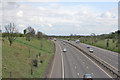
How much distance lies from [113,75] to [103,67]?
29.5ft

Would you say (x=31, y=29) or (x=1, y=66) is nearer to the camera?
(x=1, y=66)

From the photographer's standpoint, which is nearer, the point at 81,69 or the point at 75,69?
the point at 75,69

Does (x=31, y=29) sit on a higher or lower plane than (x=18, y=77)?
higher

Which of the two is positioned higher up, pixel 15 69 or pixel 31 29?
pixel 31 29

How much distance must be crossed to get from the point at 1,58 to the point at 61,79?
1442 centimetres

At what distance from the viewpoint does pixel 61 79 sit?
3350 cm

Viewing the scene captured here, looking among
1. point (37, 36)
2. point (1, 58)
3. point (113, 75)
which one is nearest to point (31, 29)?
point (37, 36)

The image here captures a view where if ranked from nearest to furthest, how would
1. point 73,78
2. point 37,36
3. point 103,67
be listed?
point 73,78, point 103,67, point 37,36

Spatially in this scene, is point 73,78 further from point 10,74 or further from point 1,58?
point 1,58

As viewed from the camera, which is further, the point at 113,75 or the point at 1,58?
the point at 1,58

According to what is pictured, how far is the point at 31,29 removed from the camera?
120062 millimetres

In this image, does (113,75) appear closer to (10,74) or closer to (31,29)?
(10,74)

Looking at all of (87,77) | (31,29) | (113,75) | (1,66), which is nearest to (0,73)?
(1,66)

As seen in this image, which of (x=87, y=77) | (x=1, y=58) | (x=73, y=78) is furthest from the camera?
(x=1, y=58)
